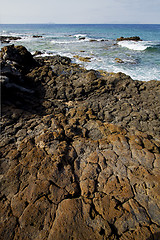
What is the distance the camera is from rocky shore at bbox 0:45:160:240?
2.51 m

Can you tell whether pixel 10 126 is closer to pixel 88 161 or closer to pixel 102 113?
pixel 88 161

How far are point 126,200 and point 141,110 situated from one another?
15.9 feet

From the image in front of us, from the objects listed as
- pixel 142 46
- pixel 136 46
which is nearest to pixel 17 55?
pixel 136 46

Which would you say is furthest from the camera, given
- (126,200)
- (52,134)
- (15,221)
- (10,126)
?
(10,126)

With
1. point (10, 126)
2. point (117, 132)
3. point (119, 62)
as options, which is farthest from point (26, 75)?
point (119, 62)

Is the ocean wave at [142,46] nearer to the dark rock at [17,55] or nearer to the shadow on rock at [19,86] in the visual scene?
the dark rock at [17,55]

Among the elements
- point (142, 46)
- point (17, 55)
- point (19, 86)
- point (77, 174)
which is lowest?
point (77, 174)

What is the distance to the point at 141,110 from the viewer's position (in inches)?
255

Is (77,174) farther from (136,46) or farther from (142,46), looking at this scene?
(136,46)

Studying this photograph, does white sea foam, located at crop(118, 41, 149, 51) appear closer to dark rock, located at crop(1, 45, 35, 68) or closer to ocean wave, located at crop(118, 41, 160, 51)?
ocean wave, located at crop(118, 41, 160, 51)

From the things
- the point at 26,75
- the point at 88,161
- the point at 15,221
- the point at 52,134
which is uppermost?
the point at 26,75

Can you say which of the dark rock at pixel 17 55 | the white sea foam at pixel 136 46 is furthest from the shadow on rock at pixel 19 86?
the white sea foam at pixel 136 46

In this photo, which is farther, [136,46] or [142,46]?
[136,46]

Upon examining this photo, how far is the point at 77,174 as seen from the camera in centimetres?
343
